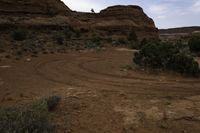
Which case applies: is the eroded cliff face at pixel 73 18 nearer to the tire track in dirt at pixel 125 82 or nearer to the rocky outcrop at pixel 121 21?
the rocky outcrop at pixel 121 21

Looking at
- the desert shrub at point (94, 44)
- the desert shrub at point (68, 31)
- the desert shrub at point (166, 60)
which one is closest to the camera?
the desert shrub at point (166, 60)

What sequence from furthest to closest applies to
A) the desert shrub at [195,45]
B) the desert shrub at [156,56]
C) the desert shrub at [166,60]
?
1. the desert shrub at [195,45]
2. the desert shrub at [156,56]
3. the desert shrub at [166,60]

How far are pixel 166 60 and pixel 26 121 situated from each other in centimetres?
944

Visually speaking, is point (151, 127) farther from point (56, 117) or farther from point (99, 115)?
point (56, 117)

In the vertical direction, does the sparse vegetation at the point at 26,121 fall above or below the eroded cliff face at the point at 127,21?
below

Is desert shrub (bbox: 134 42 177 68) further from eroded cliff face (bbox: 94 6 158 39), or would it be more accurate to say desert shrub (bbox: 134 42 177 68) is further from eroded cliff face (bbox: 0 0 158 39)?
eroded cliff face (bbox: 94 6 158 39)

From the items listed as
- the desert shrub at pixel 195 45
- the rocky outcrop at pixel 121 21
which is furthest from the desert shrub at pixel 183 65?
the rocky outcrop at pixel 121 21

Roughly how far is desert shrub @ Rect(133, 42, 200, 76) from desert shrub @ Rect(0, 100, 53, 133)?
26.6ft

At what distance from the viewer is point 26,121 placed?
5910 millimetres

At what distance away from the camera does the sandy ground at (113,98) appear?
693 centimetres

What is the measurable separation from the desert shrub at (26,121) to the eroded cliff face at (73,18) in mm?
30011

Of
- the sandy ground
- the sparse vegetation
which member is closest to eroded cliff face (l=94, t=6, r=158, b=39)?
the sandy ground

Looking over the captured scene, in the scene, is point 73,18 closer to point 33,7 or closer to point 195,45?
point 33,7

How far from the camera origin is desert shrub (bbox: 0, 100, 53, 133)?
5684 mm
